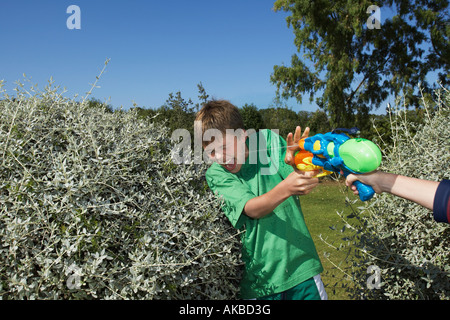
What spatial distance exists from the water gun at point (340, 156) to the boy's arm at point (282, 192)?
6 centimetres

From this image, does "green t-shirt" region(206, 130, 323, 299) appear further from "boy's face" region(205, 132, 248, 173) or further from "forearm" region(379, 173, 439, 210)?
"forearm" region(379, 173, 439, 210)

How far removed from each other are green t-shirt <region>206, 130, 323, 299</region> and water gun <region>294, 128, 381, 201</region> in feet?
1.36

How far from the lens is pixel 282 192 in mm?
1934

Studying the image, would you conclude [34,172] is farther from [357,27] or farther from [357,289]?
[357,27]

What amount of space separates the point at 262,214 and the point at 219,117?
745 millimetres

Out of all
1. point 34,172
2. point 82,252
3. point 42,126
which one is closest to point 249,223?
point 82,252

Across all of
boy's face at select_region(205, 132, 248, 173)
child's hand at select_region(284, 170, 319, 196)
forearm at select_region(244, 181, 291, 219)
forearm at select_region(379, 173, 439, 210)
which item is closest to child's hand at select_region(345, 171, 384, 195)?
forearm at select_region(379, 173, 439, 210)

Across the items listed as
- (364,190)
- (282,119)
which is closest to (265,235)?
(364,190)

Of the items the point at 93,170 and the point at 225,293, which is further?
the point at 225,293

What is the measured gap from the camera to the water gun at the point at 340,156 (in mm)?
1687

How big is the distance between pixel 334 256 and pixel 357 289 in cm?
296

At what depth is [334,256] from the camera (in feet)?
18.9

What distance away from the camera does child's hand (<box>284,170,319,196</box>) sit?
73.5 inches

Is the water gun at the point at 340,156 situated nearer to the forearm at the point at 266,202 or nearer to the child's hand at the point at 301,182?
the child's hand at the point at 301,182
